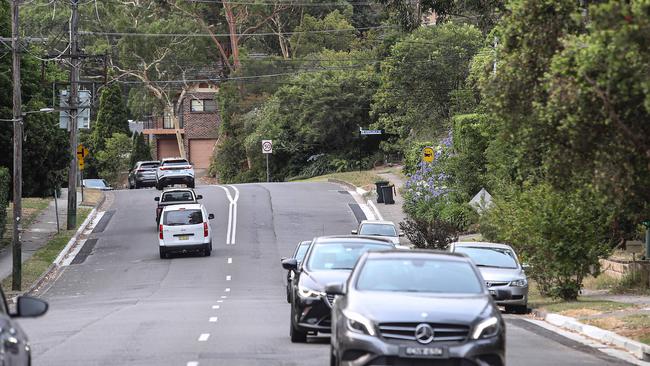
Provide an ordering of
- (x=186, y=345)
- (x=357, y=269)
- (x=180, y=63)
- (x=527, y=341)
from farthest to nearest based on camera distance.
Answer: (x=180, y=63) → (x=527, y=341) → (x=186, y=345) → (x=357, y=269)

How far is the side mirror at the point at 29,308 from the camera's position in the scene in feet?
30.0

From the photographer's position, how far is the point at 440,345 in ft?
39.6

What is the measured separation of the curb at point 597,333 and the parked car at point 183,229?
1885cm

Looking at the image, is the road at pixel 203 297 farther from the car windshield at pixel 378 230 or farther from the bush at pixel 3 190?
the car windshield at pixel 378 230

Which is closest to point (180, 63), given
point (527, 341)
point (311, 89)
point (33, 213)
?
point (311, 89)

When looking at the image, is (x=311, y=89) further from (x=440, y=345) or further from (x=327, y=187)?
(x=440, y=345)

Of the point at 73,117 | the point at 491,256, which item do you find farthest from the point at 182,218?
the point at 491,256

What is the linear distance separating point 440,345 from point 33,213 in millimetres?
45293

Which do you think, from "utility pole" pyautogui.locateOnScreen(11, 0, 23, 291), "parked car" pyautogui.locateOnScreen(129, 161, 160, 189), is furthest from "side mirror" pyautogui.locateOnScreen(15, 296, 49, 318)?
"parked car" pyautogui.locateOnScreen(129, 161, 160, 189)

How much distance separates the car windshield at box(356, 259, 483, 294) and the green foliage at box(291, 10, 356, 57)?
248 feet

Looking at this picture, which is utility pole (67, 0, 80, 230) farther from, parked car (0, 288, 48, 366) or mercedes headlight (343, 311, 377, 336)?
parked car (0, 288, 48, 366)

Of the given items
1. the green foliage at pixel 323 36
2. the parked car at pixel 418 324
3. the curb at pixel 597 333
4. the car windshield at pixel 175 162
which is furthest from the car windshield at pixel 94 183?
the parked car at pixel 418 324

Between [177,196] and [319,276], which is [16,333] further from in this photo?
[177,196]

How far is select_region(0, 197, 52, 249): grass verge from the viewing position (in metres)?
47.1
